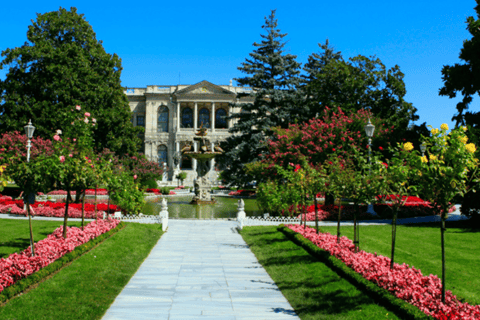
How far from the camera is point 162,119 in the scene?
245 feet

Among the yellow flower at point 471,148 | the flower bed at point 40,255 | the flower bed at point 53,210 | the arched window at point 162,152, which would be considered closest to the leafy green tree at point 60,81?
the flower bed at point 53,210

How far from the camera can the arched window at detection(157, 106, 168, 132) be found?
7462 centimetres

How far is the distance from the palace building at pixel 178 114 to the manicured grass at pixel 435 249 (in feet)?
179

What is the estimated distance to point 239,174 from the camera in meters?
35.5

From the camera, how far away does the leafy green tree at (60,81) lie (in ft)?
103

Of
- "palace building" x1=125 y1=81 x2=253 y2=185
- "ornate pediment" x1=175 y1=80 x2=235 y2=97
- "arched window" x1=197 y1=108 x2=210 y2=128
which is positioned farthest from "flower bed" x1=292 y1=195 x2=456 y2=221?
"arched window" x1=197 y1=108 x2=210 y2=128

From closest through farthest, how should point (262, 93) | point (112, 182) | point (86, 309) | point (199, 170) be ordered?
point (86, 309), point (112, 182), point (199, 170), point (262, 93)

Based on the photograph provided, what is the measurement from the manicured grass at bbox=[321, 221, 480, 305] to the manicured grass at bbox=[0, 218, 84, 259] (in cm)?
932

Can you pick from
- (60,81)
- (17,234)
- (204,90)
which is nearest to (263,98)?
(60,81)

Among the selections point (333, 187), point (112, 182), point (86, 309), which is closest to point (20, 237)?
point (112, 182)

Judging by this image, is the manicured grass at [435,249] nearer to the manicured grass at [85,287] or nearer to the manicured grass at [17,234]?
the manicured grass at [85,287]

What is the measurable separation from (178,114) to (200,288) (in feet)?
212

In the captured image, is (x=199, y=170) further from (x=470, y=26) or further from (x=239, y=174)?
(x=470, y=26)

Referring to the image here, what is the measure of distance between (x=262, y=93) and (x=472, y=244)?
2469cm
